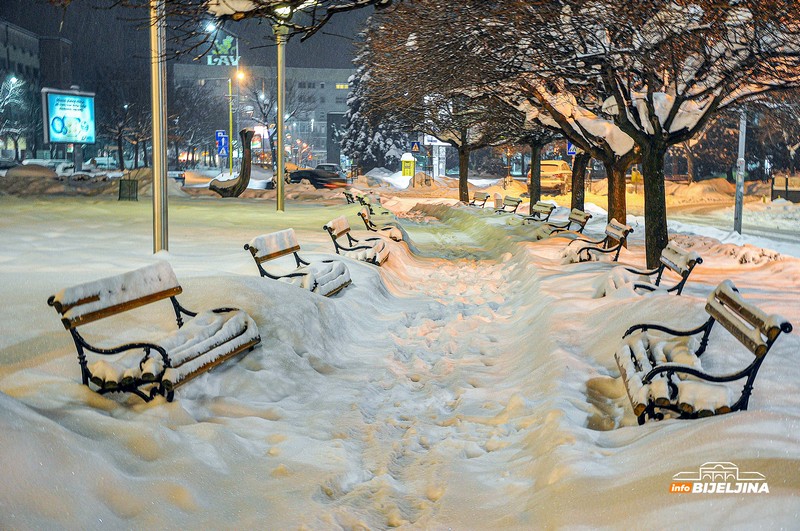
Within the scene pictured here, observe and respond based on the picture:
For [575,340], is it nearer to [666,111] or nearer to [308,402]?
[308,402]

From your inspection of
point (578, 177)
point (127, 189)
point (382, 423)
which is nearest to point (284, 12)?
point (382, 423)

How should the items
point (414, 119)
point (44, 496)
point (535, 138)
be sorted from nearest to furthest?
point (44, 496), point (535, 138), point (414, 119)

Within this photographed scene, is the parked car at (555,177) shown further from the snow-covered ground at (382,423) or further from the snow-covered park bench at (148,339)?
the snow-covered park bench at (148,339)

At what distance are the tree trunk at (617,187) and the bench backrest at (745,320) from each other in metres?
11.7

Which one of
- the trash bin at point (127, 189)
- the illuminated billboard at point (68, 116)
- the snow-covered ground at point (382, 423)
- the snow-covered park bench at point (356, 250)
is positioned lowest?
the snow-covered ground at point (382, 423)

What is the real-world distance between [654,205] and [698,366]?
892cm

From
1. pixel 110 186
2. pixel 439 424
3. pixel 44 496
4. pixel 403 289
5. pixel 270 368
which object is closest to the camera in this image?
pixel 44 496

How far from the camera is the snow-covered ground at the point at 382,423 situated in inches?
154

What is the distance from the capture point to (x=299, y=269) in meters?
10.7

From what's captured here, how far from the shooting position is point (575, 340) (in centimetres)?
806

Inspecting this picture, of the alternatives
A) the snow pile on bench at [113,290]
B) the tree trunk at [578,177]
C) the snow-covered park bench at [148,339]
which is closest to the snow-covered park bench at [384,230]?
the tree trunk at [578,177]

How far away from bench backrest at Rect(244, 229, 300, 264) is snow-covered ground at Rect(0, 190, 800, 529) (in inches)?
32.6

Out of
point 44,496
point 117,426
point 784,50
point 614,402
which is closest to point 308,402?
point 117,426

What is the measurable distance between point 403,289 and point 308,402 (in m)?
6.24
